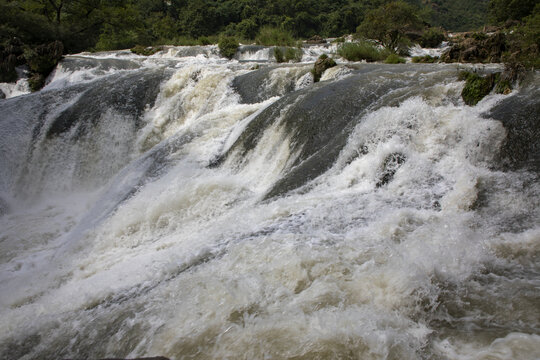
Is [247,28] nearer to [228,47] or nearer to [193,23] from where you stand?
[193,23]

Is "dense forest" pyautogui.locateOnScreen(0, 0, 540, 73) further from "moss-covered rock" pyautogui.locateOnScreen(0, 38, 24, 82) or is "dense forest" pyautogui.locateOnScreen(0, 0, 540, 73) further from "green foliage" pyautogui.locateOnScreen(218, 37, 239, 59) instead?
"green foliage" pyautogui.locateOnScreen(218, 37, 239, 59)

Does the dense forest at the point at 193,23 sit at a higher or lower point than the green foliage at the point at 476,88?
higher

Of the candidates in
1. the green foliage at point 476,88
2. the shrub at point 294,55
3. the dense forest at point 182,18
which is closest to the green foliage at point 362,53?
the shrub at point 294,55

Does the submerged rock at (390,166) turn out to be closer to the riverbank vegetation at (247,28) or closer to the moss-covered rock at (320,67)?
the riverbank vegetation at (247,28)

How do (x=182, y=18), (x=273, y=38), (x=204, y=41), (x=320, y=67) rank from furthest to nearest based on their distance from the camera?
(x=182, y=18) < (x=204, y=41) < (x=273, y=38) < (x=320, y=67)

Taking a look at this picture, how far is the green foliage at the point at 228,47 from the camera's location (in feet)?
53.6

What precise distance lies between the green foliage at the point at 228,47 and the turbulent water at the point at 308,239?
1048 cm

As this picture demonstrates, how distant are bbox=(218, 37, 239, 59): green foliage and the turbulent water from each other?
34.4ft

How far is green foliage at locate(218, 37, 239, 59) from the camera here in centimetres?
1634

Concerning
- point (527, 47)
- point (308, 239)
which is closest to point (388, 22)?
point (527, 47)

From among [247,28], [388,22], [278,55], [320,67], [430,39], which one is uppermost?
[247,28]

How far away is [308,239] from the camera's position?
9.45ft

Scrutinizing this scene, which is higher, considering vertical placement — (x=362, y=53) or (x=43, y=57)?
(x=43, y=57)

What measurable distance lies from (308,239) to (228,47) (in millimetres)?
15519
